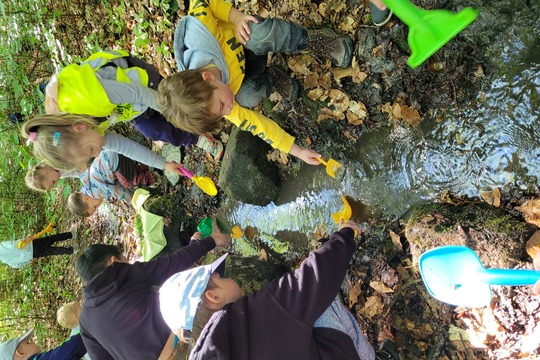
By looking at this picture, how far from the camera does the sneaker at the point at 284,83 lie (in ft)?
10.7

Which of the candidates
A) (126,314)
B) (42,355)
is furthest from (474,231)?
(42,355)

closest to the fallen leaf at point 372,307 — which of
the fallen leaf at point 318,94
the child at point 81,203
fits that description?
the fallen leaf at point 318,94

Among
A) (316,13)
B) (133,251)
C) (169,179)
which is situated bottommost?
(133,251)

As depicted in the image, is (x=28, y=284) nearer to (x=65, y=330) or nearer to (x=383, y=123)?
(x=65, y=330)

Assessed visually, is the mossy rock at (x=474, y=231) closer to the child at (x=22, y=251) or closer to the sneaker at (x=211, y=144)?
the sneaker at (x=211, y=144)

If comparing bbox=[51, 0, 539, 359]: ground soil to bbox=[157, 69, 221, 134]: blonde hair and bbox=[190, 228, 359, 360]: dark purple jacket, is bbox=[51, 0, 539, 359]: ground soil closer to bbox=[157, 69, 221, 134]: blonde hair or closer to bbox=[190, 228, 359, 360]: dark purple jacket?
bbox=[190, 228, 359, 360]: dark purple jacket

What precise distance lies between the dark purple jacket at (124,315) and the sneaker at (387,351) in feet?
5.04

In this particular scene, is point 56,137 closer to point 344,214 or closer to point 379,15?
point 344,214

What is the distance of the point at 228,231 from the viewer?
14.5ft

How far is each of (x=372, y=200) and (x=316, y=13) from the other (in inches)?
62.3

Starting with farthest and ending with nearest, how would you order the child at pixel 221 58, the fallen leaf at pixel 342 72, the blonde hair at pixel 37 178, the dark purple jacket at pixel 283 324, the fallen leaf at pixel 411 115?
the blonde hair at pixel 37 178, the fallen leaf at pixel 342 72, the fallen leaf at pixel 411 115, the child at pixel 221 58, the dark purple jacket at pixel 283 324

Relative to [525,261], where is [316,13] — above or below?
above

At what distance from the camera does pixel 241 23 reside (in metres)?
2.63

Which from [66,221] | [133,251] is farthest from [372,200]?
[66,221]
